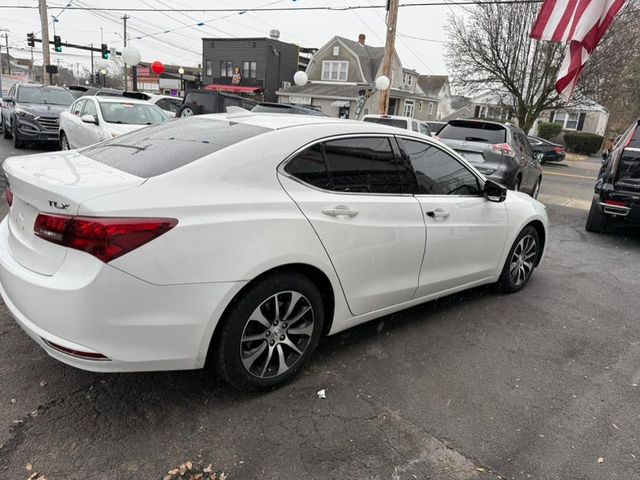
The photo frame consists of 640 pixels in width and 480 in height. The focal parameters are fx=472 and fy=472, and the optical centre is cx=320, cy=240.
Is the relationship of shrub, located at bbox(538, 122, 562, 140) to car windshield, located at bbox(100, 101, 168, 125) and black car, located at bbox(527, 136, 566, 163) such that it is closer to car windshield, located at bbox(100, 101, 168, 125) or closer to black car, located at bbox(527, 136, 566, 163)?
black car, located at bbox(527, 136, 566, 163)

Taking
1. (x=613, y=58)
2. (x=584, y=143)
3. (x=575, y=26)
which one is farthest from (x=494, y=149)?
(x=584, y=143)

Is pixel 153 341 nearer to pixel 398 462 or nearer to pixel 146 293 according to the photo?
pixel 146 293

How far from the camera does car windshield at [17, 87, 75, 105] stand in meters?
12.4

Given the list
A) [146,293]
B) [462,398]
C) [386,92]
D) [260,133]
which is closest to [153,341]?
[146,293]

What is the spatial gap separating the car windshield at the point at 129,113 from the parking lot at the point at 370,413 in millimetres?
6677

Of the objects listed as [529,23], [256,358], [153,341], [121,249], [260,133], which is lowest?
[256,358]

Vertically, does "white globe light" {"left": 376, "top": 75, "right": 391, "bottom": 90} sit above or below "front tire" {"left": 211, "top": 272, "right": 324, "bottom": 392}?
above

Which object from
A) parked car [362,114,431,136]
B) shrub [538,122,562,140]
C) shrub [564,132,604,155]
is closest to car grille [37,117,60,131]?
parked car [362,114,431,136]

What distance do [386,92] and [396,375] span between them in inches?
611

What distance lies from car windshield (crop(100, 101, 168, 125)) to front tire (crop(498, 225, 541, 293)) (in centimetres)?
774

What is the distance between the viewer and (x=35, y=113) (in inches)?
458

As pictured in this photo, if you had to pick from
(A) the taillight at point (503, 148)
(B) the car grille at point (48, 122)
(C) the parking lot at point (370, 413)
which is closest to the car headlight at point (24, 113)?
(B) the car grille at point (48, 122)

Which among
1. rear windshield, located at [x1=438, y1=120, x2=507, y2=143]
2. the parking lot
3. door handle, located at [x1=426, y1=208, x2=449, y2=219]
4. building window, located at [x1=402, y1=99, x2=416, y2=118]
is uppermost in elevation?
building window, located at [x1=402, y1=99, x2=416, y2=118]

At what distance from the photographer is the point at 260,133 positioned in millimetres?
2801
